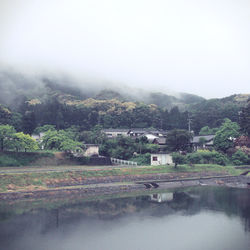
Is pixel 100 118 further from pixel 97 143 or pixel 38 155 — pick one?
pixel 38 155

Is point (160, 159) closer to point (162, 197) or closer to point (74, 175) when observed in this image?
point (162, 197)

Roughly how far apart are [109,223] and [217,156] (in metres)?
31.4

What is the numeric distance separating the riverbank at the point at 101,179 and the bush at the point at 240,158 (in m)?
3.37

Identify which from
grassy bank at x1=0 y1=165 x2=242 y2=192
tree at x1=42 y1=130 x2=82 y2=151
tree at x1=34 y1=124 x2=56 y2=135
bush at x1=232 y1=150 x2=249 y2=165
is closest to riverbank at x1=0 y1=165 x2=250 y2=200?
grassy bank at x1=0 y1=165 x2=242 y2=192

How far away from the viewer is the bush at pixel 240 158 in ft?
165

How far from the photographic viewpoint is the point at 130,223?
2372cm

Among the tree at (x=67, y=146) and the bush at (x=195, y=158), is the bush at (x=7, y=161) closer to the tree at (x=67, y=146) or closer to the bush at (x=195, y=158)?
the tree at (x=67, y=146)

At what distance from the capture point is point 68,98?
404ft

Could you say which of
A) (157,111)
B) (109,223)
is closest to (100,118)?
(157,111)

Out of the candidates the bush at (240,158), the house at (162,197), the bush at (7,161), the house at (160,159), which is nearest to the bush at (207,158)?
the bush at (240,158)

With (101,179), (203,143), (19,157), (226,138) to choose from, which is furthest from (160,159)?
(19,157)

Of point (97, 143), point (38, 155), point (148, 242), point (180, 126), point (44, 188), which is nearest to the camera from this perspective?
point (148, 242)

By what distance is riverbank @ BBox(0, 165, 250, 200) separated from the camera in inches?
1258

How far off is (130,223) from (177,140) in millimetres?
29549
